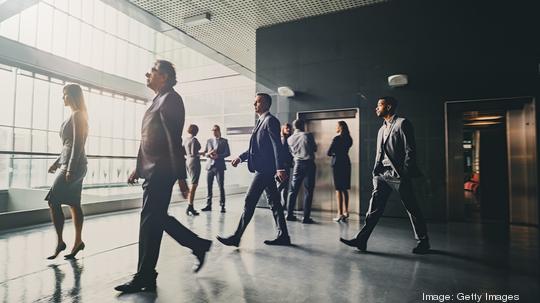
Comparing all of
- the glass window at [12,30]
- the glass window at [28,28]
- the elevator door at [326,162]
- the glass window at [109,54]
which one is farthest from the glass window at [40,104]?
the elevator door at [326,162]

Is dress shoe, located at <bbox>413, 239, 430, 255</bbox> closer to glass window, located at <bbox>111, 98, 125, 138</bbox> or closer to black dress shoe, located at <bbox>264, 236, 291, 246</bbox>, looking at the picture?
black dress shoe, located at <bbox>264, 236, 291, 246</bbox>

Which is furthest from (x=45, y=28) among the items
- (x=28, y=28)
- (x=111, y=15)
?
(x=111, y=15)

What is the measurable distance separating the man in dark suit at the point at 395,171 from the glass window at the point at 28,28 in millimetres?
15216

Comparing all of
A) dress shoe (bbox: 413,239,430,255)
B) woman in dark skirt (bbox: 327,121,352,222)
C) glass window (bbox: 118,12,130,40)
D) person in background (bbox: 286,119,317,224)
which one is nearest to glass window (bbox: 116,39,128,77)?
glass window (bbox: 118,12,130,40)

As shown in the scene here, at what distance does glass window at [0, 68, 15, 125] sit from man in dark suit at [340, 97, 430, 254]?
49.6 ft

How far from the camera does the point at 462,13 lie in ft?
15.3

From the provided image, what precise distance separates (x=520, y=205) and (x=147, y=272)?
5415 mm

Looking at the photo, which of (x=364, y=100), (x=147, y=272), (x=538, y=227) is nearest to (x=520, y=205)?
(x=538, y=227)

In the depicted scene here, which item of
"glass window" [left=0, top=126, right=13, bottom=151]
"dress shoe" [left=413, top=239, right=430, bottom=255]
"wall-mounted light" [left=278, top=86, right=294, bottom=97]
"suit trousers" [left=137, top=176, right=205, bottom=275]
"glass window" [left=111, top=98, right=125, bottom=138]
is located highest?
"glass window" [left=111, top=98, right=125, bottom=138]

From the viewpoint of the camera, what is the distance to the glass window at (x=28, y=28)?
12.3 metres

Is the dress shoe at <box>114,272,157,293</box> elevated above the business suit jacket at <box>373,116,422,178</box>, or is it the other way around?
the business suit jacket at <box>373,116,422,178</box>

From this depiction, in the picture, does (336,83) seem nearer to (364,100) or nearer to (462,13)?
(364,100)

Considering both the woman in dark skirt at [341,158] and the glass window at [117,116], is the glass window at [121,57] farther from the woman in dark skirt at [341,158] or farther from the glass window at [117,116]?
the woman in dark skirt at [341,158]

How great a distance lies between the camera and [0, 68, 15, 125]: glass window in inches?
475
